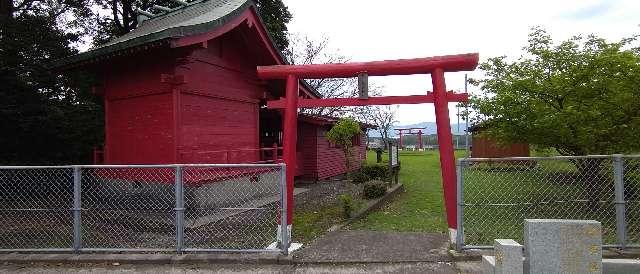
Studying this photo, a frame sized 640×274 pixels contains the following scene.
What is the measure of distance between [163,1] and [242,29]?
33.4 ft

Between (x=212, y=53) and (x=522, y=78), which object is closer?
(x=522, y=78)

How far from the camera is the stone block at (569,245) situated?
13.7 feet

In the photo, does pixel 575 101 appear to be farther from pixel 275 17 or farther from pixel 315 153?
pixel 275 17

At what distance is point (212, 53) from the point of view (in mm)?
10938

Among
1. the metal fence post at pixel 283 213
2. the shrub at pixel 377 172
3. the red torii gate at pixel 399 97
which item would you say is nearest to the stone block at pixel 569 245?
the red torii gate at pixel 399 97

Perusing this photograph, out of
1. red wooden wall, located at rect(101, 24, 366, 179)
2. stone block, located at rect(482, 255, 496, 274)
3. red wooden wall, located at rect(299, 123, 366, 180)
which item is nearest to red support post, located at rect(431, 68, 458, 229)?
stone block, located at rect(482, 255, 496, 274)

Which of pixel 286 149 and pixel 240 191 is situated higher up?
pixel 286 149

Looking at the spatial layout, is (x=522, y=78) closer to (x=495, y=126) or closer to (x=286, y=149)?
(x=495, y=126)

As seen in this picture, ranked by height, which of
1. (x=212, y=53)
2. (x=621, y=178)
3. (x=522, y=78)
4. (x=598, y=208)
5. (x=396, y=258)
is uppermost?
(x=212, y=53)

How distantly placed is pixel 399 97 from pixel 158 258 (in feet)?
13.8

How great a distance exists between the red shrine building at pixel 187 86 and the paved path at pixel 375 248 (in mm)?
4305

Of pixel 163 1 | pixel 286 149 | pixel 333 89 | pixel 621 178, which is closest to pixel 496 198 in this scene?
pixel 621 178

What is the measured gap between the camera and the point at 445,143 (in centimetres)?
637

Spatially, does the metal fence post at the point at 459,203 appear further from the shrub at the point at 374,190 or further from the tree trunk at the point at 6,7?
the tree trunk at the point at 6,7
